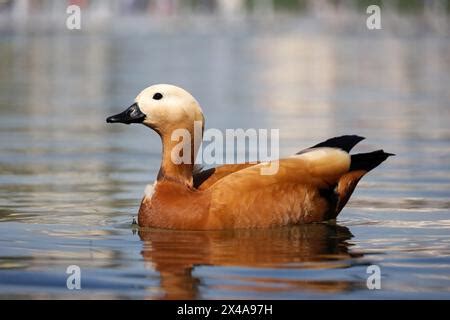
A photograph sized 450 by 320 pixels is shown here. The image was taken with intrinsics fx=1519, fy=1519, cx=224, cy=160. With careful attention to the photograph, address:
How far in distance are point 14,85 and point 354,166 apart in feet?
74.0

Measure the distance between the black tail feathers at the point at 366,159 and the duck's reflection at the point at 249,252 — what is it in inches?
20.0

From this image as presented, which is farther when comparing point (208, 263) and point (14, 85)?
point (14, 85)

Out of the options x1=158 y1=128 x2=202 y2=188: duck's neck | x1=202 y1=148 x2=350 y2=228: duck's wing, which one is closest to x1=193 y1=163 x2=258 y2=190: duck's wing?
x1=158 y1=128 x2=202 y2=188: duck's neck

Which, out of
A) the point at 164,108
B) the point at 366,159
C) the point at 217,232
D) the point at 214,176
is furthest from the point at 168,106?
the point at 366,159

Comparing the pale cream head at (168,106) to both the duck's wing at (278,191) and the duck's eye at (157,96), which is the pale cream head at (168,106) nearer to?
the duck's eye at (157,96)

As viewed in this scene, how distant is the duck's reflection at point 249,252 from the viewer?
372 inches

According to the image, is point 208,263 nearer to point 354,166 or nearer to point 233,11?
point 354,166

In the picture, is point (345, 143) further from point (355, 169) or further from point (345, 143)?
point (355, 169)

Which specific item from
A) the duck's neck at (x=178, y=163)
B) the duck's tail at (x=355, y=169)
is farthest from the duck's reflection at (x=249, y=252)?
the duck's neck at (x=178, y=163)

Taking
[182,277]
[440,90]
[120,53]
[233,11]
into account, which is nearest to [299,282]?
[182,277]

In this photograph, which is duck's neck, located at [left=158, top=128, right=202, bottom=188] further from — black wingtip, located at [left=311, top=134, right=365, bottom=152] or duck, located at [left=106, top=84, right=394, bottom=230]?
black wingtip, located at [left=311, top=134, right=365, bottom=152]

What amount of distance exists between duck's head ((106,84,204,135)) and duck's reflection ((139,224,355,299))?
0.86m
